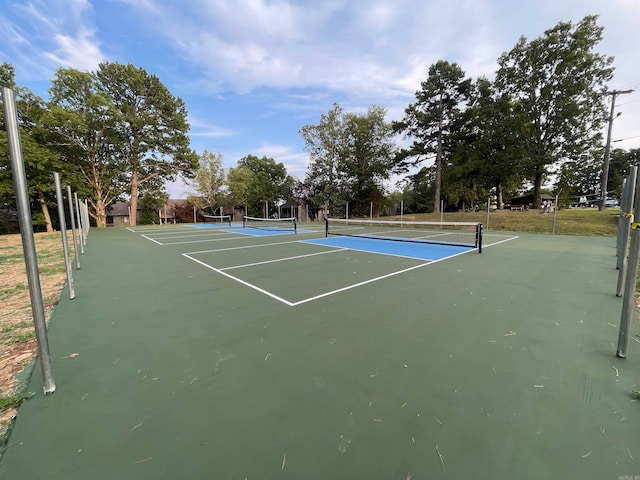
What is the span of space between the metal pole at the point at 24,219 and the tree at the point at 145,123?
26849mm

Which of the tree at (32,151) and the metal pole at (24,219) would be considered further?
the tree at (32,151)

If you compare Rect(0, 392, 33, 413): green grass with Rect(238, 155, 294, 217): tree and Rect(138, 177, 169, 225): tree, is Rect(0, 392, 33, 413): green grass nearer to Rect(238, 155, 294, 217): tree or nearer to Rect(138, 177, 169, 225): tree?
Rect(138, 177, 169, 225): tree

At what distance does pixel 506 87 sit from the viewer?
21516 millimetres

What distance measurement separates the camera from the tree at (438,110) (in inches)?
917

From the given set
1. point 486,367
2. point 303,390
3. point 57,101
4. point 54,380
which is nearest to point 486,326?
point 486,367

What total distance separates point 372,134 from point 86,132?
85.6 feet

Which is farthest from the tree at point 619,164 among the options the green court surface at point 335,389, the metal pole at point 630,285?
the metal pole at point 630,285

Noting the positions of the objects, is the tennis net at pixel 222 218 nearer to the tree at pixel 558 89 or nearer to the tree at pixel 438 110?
the tree at pixel 438 110

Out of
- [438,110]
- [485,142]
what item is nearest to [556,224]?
[485,142]

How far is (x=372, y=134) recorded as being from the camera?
29.5 m

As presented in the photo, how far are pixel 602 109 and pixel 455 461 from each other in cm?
2837

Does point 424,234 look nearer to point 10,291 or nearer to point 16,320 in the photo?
point 16,320

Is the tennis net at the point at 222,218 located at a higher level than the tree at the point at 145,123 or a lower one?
lower

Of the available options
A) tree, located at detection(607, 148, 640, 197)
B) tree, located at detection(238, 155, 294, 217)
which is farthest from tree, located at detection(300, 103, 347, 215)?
tree, located at detection(607, 148, 640, 197)
